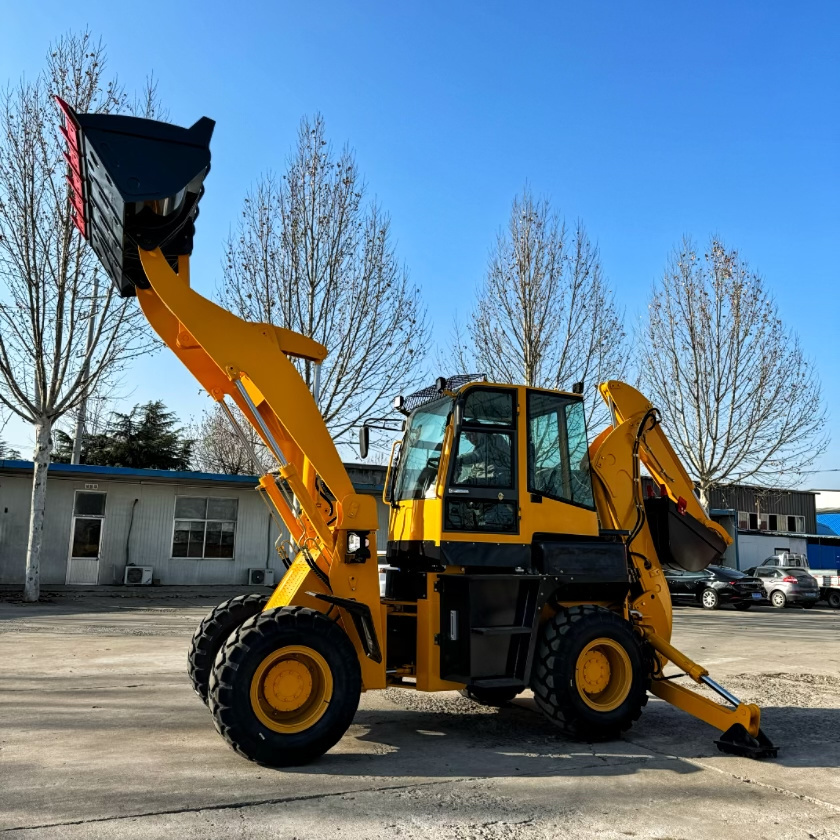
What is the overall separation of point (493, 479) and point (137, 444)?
99.2 ft

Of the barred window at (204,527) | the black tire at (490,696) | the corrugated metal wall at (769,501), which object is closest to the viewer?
the black tire at (490,696)

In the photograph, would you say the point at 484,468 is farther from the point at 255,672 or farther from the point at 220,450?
the point at 220,450

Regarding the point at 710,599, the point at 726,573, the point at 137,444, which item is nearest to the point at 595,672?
the point at 710,599

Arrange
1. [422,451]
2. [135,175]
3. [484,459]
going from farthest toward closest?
[422,451] < [484,459] < [135,175]

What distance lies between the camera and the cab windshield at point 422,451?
21.6 ft

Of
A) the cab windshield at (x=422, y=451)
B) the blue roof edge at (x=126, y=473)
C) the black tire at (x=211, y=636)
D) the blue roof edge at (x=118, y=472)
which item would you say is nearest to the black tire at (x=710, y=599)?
the blue roof edge at (x=126, y=473)

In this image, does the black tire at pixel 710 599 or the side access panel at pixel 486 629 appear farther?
the black tire at pixel 710 599

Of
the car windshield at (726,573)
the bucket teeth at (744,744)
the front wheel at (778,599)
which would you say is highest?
the car windshield at (726,573)

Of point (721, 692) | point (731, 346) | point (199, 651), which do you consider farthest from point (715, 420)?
point (199, 651)

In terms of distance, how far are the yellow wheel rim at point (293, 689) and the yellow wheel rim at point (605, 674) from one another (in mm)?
2134

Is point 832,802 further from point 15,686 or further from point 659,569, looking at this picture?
point 15,686

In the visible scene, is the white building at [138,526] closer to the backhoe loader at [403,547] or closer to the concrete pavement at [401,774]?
the concrete pavement at [401,774]

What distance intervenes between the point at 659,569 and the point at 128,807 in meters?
5.01

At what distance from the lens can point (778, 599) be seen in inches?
1014
